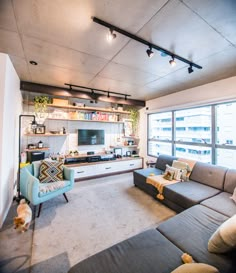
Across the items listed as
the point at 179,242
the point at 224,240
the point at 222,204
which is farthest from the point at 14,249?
the point at 222,204

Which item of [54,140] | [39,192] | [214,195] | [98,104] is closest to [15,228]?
[39,192]

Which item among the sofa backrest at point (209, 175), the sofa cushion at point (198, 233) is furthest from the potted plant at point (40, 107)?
the sofa backrest at point (209, 175)

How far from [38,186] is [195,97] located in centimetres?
384

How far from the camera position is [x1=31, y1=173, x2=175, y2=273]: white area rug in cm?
161

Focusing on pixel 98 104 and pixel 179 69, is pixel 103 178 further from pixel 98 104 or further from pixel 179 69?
pixel 179 69

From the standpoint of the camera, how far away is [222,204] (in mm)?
1967

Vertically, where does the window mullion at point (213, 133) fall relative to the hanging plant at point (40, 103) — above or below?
below

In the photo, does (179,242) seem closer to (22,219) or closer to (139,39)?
(22,219)

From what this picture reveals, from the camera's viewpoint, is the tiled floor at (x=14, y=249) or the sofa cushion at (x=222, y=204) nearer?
the tiled floor at (x=14, y=249)

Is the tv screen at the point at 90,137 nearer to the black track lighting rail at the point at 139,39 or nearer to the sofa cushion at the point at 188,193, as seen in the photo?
the sofa cushion at the point at 188,193

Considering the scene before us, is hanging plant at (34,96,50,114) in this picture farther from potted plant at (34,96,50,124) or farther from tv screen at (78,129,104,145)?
tv screen at (78,129,104,145)

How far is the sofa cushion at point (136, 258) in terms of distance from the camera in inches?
40.4

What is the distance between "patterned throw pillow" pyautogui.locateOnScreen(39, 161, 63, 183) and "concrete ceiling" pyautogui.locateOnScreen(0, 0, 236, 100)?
1.82 metres

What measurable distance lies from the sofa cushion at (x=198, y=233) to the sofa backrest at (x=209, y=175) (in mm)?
871
